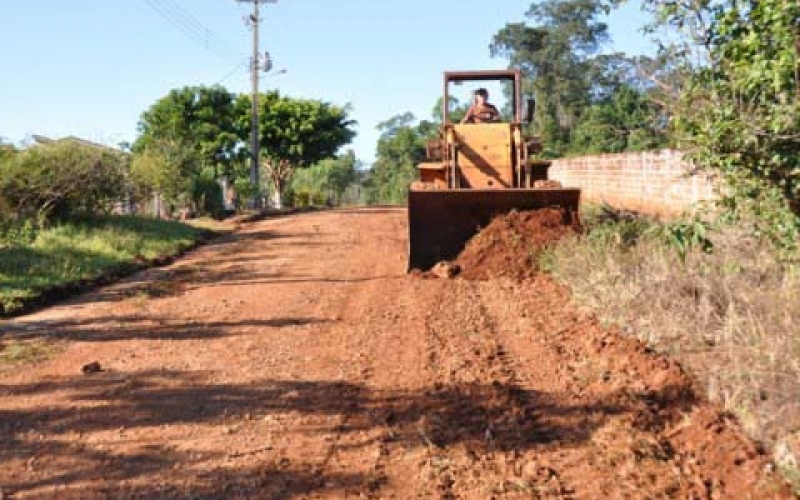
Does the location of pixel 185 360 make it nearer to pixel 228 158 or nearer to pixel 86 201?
pixel 86 201

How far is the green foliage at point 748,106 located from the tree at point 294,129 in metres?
32.6

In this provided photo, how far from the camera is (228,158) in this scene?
1486 inches

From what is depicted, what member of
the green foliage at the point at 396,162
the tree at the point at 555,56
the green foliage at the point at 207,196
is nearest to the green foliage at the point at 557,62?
the tree at the point at 555,56

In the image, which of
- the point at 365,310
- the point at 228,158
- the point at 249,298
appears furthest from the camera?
the point at 228,158

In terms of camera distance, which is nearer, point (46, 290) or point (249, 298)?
point (249, 298)

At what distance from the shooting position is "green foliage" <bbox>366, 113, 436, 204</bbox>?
54625 mm

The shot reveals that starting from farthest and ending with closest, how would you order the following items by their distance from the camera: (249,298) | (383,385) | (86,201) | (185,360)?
(86,201) < (249,298) < (185,360) < (383,385)

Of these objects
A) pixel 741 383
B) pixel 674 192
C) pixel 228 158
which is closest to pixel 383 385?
pixel 741 383

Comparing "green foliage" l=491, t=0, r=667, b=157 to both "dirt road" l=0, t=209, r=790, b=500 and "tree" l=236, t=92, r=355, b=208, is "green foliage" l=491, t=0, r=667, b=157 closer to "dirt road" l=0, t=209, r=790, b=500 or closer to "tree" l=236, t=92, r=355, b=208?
"tree" l=236, t=92, r=355, b=208

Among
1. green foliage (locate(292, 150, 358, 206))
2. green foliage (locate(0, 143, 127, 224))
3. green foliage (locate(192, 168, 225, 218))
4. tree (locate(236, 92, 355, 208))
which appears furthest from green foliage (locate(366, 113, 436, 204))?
green foliage (locate(0, 143, 127, 224))

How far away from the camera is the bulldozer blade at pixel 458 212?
34.4ft

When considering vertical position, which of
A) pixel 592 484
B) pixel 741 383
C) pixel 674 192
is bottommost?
pixel 592 484

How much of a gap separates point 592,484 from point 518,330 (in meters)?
3.13

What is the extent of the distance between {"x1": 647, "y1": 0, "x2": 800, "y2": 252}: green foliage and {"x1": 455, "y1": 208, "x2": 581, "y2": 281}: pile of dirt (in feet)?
13.4
